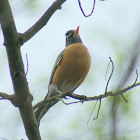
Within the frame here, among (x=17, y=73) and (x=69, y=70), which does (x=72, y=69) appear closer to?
(x=69, y=70)

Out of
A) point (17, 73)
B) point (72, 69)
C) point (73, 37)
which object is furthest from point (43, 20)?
point (73, 37)

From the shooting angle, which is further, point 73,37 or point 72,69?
point 73,37

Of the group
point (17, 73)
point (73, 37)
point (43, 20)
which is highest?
point (43, 20)

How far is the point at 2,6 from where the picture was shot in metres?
3.08

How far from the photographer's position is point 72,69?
6277mm

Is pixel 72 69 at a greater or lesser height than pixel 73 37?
lesser

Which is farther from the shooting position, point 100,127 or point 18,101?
point 18,101

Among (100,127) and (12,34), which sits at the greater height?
(12,34)

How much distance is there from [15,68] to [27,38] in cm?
47

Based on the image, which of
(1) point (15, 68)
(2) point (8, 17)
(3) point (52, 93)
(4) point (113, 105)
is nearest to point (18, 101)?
(1) point (15, 68)

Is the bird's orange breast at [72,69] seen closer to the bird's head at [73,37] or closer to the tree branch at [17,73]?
the bird's head at [73,37]

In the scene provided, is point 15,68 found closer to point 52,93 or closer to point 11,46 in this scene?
point 11,46

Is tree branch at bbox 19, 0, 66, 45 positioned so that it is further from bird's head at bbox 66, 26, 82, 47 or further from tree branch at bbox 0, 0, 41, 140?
bird's head at bbox 66, 26, 82, 47

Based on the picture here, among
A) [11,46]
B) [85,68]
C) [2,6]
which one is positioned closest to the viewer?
[2,6]
